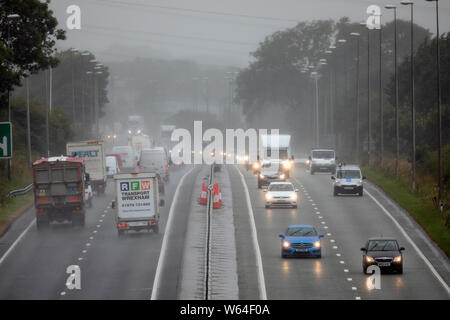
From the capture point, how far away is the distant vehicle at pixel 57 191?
55219mm

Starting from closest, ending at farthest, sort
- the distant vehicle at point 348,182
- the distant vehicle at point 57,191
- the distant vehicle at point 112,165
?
the distant vehicle at point 57,191 → the distant vehicle at point 348,182 → the distant vehicle at point 112,165

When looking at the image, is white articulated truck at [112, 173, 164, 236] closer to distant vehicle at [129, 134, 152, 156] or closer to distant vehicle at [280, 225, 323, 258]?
distant vehicle at [280, 225, 323, 258]

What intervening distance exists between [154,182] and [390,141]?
59705 millimetres

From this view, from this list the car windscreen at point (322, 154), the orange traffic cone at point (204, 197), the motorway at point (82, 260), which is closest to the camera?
the motorway at point (82, 260)

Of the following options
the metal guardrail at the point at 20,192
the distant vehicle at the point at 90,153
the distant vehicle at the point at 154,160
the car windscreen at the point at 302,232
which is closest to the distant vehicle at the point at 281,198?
the distant vehicle at the point at 90,153

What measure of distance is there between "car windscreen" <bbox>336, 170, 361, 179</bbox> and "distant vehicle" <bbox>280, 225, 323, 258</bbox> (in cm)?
2435

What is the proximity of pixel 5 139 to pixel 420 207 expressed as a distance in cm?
3176

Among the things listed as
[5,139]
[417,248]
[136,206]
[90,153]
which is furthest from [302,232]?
[90,153]

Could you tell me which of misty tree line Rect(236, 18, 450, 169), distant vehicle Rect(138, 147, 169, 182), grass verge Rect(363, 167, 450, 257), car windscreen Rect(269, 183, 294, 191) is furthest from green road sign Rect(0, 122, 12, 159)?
misty tree line Rect(236, 18, 450, 169)

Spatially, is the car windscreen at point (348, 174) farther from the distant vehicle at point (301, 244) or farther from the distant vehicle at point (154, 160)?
the distant vehicle at point (301, 244)

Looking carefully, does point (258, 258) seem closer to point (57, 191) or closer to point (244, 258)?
point (244, 258)

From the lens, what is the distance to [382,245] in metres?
41.5

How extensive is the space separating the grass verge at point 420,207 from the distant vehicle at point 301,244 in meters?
5.57
